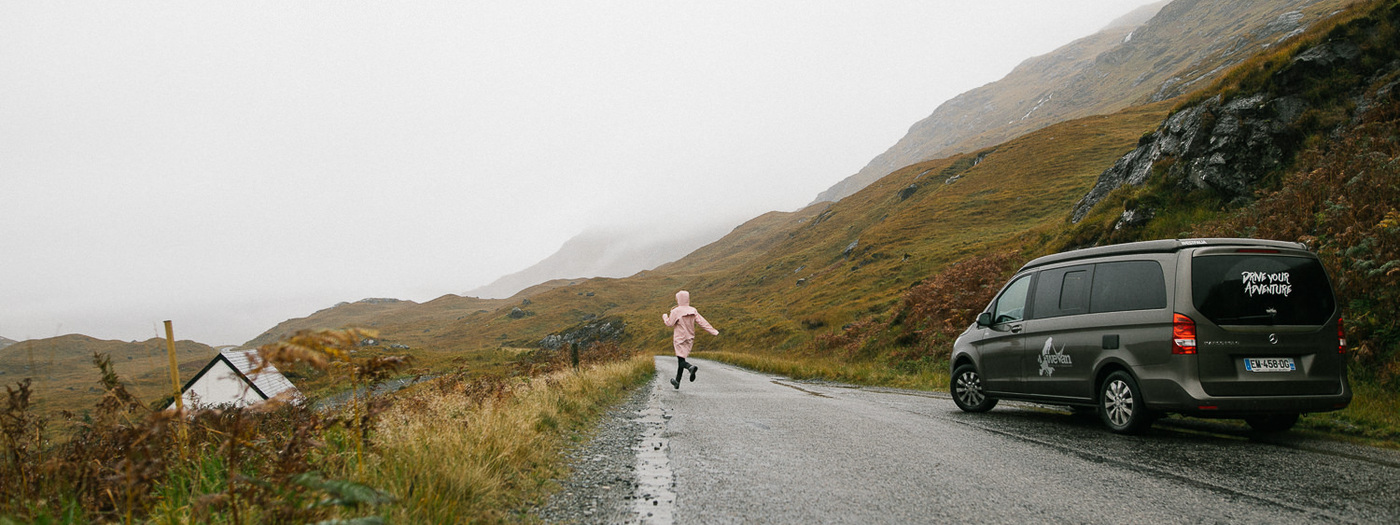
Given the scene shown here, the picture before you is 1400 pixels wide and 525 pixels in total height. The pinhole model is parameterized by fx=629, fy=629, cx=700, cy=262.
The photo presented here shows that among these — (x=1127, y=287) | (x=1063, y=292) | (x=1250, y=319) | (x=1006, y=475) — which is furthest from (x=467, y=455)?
(x=1250, y=319)

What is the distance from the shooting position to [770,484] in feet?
16.4

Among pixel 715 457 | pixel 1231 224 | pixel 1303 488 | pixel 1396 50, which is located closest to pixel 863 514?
pixel 715 457

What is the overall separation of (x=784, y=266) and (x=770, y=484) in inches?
4465

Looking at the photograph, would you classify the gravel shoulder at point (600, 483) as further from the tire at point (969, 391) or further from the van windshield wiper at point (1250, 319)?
the van windshield wiper at point (1250, 319)

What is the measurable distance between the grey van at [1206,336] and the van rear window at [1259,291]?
10mm

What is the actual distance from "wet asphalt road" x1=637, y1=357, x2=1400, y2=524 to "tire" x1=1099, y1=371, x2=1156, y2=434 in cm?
16

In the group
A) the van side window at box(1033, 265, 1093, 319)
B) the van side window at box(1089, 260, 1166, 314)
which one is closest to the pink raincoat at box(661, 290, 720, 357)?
the van side window at box(1033, 265, 1093, 319)

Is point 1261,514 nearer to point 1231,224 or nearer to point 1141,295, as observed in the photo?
point 1141,295

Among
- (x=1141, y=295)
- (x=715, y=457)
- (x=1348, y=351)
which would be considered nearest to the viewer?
(x=715, y=457)

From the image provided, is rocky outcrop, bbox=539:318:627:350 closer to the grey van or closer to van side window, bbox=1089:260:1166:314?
van side window, bbox=1089:260:1166:314

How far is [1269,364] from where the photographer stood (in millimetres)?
6188

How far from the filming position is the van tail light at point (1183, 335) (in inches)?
245

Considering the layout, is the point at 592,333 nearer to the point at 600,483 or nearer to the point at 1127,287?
the point at 1127,287

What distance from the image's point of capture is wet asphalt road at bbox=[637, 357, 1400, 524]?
407cm
